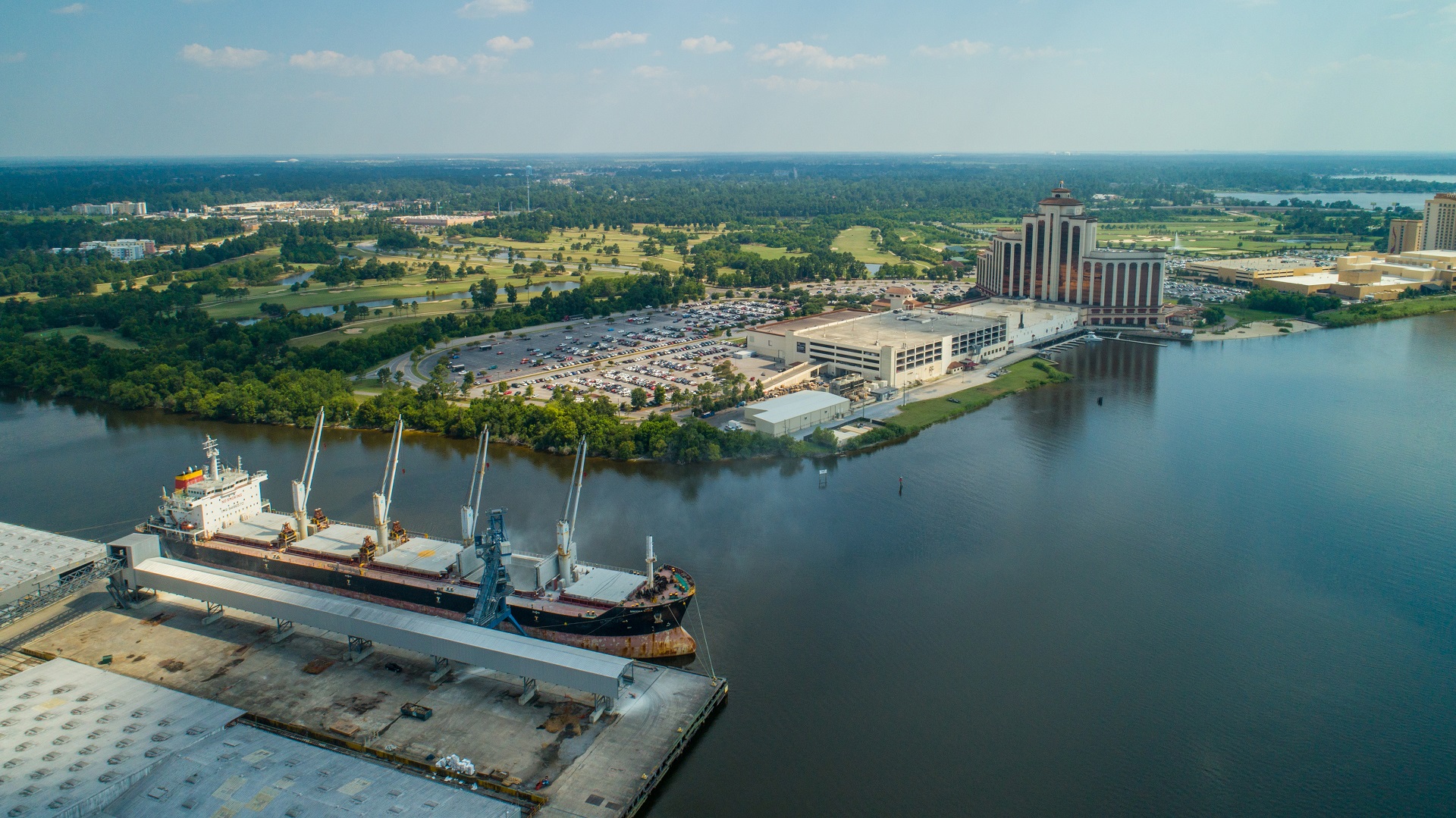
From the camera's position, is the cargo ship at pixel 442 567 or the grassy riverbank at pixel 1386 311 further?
the grassy riverbank at pixel 1386 311

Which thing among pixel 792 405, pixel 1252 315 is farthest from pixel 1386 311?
pixel 792 405

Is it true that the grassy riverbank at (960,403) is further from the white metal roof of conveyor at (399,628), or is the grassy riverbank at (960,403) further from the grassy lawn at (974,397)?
the white metal roof of conveyor at (399,628)

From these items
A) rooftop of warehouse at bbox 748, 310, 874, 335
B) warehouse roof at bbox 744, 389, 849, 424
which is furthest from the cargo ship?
rooftop of warehouse at bbox 748, 310, 874, 335

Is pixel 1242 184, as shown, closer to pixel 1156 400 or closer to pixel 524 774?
pixel 1156 400

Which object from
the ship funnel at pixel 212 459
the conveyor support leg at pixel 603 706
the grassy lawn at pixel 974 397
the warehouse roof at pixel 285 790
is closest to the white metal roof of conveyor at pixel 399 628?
the conveyor support leg at pixel 603 706

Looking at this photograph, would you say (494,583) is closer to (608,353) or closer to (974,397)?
(974,397)

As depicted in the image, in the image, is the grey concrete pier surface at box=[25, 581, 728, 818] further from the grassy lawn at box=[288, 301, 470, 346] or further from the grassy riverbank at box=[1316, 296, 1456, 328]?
the grassy riverbank at box=[1316, 296, 1456, 328]
